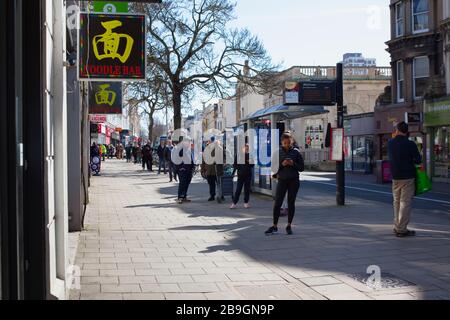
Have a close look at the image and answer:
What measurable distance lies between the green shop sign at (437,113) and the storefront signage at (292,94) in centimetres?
1476

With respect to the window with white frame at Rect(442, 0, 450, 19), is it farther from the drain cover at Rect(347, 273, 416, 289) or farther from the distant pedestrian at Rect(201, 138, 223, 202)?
the drain cover at Rect(347, 273, 416, 289)

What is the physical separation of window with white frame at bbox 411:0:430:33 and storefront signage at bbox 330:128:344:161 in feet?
63.6

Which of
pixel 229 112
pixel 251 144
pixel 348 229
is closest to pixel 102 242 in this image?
pixel 348 229

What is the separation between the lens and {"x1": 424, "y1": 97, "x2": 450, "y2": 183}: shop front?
26.9m

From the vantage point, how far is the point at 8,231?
10.9 feet

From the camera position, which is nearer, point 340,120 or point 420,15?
point 340,120

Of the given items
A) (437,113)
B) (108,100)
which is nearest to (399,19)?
(437,113)

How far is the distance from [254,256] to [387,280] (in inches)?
83.0

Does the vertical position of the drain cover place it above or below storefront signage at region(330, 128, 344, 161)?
below

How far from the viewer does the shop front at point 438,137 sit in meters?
26.9

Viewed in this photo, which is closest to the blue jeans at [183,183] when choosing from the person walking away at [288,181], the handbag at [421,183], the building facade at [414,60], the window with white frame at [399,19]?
the person walking away at [288,181]

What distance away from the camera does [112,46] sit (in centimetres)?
803

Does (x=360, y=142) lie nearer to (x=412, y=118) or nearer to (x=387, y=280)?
(x=412, y=118)

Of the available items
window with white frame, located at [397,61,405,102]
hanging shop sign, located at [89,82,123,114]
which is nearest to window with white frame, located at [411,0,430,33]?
window with white frame, located at [397,61,405,102]
